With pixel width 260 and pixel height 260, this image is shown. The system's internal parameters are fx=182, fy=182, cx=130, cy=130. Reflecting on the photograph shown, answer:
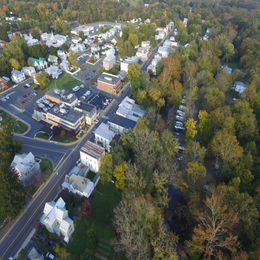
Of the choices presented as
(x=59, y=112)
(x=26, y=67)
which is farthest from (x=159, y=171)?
(x=26, y=67)

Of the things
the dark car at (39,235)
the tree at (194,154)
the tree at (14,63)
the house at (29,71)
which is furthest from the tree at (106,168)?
the tree at (14,63)

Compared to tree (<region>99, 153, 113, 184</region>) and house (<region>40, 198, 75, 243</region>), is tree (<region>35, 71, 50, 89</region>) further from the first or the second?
house (<region>40, 198, 75, 243</region>)

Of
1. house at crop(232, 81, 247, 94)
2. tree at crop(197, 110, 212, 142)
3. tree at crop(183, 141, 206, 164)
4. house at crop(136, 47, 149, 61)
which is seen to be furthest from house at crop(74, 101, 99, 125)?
house at crop(232, 81, 247, 94)

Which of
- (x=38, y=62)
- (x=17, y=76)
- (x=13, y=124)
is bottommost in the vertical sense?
(x=13, y=124)

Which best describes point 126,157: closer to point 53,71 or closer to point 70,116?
point 70,116

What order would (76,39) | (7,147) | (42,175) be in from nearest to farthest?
(42,175) < (7,147) < (76,39)

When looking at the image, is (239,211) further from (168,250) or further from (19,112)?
(19,112)

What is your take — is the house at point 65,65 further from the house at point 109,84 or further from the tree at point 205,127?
the tree at point 205,127

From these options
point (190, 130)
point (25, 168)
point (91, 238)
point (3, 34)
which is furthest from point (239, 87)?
point (3, 34)
